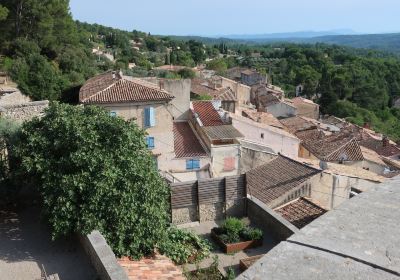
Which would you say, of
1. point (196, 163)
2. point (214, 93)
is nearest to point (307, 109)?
point (214, 93)

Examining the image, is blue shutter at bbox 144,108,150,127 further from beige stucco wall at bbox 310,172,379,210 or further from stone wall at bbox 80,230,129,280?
stone wall at bbox 80,230,129,280

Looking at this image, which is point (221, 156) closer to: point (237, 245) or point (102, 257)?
point (237, 245)

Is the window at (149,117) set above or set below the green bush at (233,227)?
above

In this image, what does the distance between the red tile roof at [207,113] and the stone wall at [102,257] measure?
1669 cm

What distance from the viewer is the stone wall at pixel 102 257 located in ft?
26.0

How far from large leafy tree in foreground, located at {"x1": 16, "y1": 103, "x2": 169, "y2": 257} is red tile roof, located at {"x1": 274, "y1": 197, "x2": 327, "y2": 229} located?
4.73 meters

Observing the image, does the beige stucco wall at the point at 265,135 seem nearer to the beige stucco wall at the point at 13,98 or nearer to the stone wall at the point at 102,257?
the beige stucco wall at the point at 13,98

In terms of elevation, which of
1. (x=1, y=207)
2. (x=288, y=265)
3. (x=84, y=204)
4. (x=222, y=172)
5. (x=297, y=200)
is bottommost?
(x=222, y=172)

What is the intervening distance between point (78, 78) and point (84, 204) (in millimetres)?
25051

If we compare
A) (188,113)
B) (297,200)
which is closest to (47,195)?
(297,200)

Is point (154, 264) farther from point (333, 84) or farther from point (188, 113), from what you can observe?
point (333, 84)

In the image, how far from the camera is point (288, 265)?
1.96 metres

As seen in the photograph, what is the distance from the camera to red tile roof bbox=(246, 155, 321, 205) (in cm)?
1664

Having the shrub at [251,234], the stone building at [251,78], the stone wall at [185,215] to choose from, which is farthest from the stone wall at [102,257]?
the stone building at [251,78]
